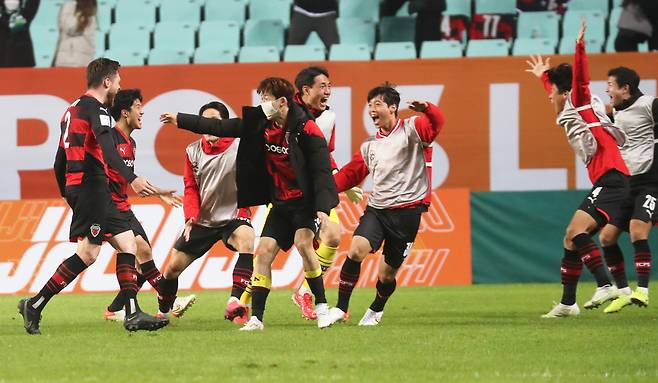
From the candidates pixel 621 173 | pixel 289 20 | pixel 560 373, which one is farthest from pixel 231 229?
pixel 289 20

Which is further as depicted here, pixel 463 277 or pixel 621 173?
pixel 463 277

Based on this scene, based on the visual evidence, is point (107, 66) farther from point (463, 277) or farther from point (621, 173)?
point (463, 277)

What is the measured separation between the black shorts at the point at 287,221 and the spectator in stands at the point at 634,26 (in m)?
10.3

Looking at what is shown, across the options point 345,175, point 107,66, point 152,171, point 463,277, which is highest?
point 107,66

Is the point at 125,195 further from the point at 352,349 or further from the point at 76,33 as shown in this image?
the point at 76,33

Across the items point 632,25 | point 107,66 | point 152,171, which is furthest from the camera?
point 632,25

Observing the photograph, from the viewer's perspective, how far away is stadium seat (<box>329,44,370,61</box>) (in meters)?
18.8


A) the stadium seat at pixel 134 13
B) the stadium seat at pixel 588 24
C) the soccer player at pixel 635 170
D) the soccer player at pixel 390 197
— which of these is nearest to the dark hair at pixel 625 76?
the soccer player at pixel 635 170

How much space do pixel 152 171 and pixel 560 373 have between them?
1123 centimetres

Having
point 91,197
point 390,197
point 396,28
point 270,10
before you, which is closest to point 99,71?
point 91,197

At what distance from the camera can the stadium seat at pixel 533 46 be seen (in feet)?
61.7

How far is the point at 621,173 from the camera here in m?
11.6

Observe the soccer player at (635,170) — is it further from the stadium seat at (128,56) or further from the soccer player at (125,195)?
the stadium seat at (128,56)

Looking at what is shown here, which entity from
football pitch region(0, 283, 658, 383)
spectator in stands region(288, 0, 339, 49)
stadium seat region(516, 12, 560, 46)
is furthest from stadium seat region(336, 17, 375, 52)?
football pitch region(0, 283, 658, 383)
